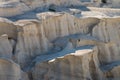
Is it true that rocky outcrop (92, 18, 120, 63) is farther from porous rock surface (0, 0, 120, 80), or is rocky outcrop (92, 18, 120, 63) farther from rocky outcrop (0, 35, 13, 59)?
rocky outcrop (0, 35, 13, 59)

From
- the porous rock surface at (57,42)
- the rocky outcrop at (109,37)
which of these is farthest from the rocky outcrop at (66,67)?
the rocky outcrop at (109,37)

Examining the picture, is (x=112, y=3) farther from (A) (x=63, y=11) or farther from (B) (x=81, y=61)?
(B) (x=81, y=61)

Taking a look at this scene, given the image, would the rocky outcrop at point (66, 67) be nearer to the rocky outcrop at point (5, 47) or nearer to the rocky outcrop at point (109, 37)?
the rocky outcrop at point (5, 47)

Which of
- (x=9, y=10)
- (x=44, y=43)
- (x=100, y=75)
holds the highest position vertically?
(x=9, y=10)

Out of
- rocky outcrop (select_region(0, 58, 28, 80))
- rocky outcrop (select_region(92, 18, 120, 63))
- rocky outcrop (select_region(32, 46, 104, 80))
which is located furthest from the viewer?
rocky outcrop (select_region(92, 18, 120, 63))

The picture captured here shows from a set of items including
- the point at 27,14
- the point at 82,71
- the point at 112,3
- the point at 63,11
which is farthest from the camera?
the point at 112,3

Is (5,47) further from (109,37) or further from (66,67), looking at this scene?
(109,37)

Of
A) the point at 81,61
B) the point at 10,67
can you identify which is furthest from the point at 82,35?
the point at 10,67

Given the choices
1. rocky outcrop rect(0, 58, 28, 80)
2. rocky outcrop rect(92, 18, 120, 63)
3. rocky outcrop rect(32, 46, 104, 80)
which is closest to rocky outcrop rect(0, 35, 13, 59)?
rocky outcrop rect(0, 58, 28, 80)

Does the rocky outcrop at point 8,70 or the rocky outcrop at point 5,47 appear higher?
the rocky outcrop at point 5,47

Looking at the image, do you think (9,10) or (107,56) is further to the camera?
(107,56)

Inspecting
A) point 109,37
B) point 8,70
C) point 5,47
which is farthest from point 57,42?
point 8,70
